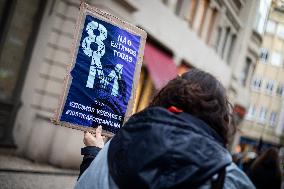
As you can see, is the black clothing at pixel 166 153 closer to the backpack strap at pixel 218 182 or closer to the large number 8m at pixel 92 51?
the backpack strap at pixel 218 182

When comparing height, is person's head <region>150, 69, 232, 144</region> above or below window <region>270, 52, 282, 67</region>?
below

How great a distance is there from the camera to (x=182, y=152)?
69.6 inches

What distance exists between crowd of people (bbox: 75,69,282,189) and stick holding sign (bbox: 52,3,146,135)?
1340 millimetres

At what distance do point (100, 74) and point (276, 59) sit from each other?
139 ft

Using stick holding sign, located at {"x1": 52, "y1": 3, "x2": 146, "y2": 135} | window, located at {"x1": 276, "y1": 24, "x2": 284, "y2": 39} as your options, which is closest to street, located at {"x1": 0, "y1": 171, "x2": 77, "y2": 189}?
stick holding sign, located at {"x1": 52, "y1": 3, "x2": 146, "y2": 135}

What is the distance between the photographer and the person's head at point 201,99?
2020 mm

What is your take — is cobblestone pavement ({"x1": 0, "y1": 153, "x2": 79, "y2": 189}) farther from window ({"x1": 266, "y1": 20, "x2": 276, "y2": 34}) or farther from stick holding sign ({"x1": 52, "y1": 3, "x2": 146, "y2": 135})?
window ({"x1": 266, "y1": 20, "x2": 276, "y2": 34})

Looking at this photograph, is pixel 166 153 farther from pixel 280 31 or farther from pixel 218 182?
pixel 280 31

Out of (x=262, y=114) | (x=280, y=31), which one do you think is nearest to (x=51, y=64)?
(x=262, y=114)

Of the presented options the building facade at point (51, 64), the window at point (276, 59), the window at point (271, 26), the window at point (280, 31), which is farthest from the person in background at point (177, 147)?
the window at point (276, 59)

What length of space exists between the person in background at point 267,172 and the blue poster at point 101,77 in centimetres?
320

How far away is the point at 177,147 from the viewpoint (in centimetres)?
178

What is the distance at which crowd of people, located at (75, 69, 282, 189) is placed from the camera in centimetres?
176

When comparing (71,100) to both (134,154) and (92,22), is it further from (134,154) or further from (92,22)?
(134,154)
